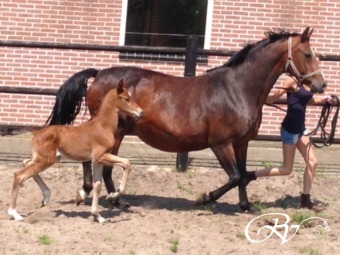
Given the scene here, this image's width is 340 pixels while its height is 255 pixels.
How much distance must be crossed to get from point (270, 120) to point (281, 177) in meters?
2.98

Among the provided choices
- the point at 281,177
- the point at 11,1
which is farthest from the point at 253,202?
the point at 11,1

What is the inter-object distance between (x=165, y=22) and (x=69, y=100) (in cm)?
454

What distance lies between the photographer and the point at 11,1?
40.5 ft

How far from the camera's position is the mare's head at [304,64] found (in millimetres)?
7961

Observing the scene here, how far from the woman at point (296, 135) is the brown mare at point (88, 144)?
67.4 inches

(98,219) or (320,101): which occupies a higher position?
(320,101)

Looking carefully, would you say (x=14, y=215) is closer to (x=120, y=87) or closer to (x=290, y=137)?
(x=120, y=87)

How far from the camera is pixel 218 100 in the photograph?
8133 millimetres

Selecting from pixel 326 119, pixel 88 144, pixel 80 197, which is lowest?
pixel 80 197

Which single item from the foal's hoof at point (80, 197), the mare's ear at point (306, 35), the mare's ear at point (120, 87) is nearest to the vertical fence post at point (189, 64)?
the mare's ear at point (306, 35)

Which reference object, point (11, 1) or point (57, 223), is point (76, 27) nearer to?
point (11, 1)

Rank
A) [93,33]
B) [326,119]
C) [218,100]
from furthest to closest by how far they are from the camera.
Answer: [93,33] → [326,119] → [218,100]

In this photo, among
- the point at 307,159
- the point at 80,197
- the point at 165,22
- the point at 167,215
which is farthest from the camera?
the point at 165,22

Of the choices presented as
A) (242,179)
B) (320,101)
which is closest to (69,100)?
(242,179)
